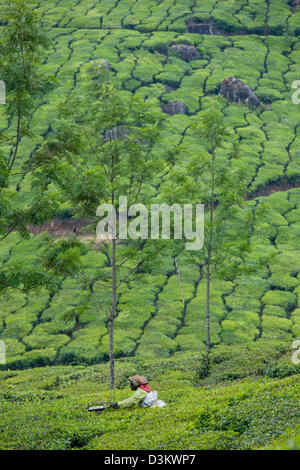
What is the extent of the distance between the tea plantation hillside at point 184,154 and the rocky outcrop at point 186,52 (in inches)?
54.9

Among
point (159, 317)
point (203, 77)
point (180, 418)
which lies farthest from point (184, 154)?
point (203, 77)

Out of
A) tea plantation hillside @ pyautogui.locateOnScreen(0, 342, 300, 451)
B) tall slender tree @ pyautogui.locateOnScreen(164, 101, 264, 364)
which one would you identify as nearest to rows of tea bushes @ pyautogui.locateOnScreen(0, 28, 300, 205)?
tall slender tree @ pyautogui.locateOnScreen(164, 101, 264, 364)

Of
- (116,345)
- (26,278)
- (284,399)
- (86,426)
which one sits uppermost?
(26,278)

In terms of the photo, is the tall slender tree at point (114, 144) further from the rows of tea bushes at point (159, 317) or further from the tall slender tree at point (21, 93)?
the rows of tea bushes at point (159, 317)

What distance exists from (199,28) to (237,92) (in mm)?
25207

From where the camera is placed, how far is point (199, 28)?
294ft

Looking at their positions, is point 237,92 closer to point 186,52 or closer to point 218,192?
point 186,52

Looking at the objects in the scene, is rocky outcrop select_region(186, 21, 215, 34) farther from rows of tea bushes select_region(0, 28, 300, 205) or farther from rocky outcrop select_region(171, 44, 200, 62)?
rocky outcrop select_region(171, 44, 200, 62)

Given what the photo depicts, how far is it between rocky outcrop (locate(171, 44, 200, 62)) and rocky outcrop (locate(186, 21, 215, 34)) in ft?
26.5

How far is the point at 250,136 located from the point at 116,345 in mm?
39259

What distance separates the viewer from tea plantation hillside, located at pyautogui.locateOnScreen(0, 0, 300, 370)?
3278cm
